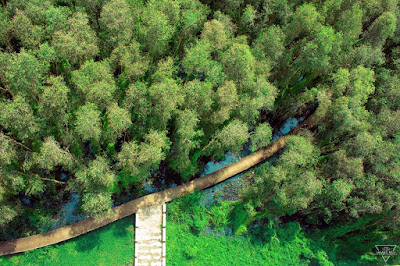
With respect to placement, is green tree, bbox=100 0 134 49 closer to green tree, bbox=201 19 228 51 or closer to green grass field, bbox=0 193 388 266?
green tree, bbox=201 19 228 51

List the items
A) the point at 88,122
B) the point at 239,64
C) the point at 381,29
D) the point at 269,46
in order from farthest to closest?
the point at 381,29 → the point at 269,46 → the point at 239,64 → the point at 88,122

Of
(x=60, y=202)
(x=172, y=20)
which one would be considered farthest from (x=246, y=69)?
(x=60, y=202)

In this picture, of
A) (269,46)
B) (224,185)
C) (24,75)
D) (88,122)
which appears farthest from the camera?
(224,185)

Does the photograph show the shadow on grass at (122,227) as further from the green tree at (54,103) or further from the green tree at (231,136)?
the green tree at (54,103)

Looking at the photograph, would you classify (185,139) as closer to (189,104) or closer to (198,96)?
(189,104)

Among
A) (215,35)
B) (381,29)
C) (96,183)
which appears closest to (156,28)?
(215,35)

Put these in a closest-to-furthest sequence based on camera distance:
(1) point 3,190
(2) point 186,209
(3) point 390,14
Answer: (1) point 3,190, (2) point 186,209, (3) point 390,14

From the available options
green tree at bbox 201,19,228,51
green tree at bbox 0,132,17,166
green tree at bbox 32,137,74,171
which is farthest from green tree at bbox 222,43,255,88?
green tree at bbox 0,132,17,166

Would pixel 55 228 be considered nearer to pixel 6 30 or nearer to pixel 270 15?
pixel 6 30
